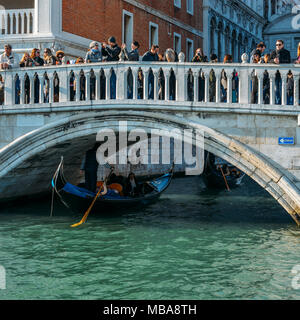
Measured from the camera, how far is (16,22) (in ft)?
32.6

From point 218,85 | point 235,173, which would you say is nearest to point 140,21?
point 235,173

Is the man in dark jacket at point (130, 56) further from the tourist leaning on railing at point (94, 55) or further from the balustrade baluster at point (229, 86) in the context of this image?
the balustrade baluster at point (229, 86)

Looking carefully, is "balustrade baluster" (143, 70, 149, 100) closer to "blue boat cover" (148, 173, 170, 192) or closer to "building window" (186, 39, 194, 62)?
"blue boat cover" (148, 173, 170, 192)

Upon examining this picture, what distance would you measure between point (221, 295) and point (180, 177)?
10765 millimetres

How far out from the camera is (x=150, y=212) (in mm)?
9398

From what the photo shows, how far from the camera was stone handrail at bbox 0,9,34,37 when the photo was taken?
9.91 metres

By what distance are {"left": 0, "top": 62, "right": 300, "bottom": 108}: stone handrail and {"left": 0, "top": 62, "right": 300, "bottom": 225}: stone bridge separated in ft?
0.04

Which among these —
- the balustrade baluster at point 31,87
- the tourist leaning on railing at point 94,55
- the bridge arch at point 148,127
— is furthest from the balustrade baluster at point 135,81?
the balustrade baluster at point 31,87

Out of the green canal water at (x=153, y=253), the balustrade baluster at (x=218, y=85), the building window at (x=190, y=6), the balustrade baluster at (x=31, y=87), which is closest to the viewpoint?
the green canal water at (x=153, y=253)

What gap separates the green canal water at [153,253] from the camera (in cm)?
516

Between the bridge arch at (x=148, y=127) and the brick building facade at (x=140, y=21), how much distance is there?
8.81 feet

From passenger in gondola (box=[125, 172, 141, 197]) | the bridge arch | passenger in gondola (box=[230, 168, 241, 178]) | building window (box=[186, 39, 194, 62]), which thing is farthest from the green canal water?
building window (box=[186, 39, 194, 62])
